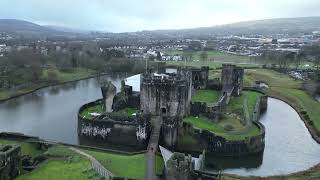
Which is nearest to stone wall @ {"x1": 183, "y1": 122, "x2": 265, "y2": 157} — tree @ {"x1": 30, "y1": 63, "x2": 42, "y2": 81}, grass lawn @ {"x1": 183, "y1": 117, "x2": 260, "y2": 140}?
grass lawn @ {"x1": 183, "y1": 117, "x2": 260, "y2": 140}

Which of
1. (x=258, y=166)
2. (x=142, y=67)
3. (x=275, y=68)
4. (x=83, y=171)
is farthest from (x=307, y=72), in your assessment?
(x=83, y=171)

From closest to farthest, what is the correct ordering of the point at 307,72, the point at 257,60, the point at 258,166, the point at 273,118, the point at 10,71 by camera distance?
the point at 258,166 → the point at 273,118 → the point at 10,71 → the point at 307,72 → the point at 257,60

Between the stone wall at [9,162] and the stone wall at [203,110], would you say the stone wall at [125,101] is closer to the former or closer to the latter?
the stone wall at [203,110]

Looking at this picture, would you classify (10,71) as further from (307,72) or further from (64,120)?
(307,72)

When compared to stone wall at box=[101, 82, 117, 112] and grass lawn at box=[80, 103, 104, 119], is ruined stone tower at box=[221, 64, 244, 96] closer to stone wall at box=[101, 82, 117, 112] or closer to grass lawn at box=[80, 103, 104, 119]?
stone wall at box=[101, 82, 117, 112]

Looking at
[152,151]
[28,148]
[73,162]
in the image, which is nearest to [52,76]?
[28,148]

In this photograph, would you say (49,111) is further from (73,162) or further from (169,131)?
(73,162)
